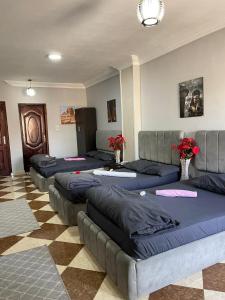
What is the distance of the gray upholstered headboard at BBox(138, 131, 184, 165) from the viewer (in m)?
3.59

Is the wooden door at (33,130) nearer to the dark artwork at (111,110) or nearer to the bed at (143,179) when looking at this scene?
the dark artwork at (111,110)

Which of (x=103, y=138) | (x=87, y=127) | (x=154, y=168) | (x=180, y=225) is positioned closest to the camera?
(x=180, y=225)

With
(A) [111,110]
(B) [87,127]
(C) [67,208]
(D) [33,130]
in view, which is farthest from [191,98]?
(D) [33,130]

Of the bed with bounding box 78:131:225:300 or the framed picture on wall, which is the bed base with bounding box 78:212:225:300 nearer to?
the bed with bounding box 78:131:225:300

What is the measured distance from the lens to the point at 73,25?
9.04 ft

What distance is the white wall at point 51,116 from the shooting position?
19.6ft

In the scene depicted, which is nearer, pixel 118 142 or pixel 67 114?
pixel 118 142

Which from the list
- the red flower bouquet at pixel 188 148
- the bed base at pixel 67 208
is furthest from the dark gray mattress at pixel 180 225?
the red flower bouquet at pixel 188 148

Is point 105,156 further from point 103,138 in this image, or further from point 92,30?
point 92,30

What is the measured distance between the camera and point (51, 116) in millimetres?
6414

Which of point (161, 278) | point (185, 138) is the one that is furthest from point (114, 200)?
point (185, 138)

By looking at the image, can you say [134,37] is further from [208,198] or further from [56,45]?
[208,198]

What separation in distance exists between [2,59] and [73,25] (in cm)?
188

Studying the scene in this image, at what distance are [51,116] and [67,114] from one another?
0.45m
